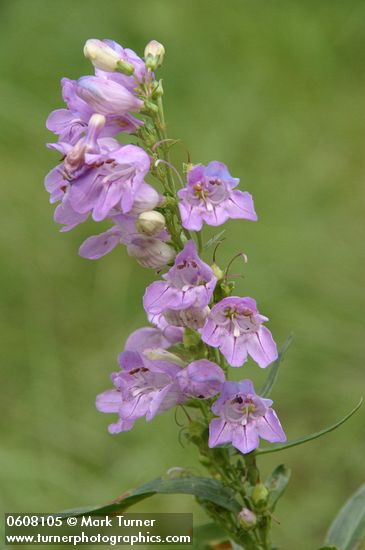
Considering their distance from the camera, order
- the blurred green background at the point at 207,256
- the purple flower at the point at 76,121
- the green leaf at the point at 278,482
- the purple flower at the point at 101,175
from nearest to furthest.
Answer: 1. the purple flower at the point at 101,175
2. the purple flower at the point at 76,121
3. the green leaf at the point at 278,482
4. the blurred green background at the point at 207,256

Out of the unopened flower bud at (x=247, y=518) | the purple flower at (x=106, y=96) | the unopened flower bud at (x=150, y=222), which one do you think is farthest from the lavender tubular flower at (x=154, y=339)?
the purple flower at (x=106, y=96)

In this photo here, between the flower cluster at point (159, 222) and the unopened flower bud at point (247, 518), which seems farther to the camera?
the unopened flower bud at point (247, 518)

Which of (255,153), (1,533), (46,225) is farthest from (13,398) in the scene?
(255,153)

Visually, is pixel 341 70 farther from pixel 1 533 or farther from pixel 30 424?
pixel 1 533

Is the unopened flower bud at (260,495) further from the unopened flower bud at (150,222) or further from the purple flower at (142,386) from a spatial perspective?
the unopened flower bud at (150,222)

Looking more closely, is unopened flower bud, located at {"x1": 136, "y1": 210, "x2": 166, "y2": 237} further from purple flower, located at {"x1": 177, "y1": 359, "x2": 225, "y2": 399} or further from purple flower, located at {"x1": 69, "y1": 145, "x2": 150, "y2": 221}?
purple flower, located at {"x1": 177, "y1": 359, "x2": 225, "y2": 399}

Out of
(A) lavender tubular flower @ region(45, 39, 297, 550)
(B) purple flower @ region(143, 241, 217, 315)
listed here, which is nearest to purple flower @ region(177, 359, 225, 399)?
(A) lavender tubular flower @ region(45, 39, 297, 550)
